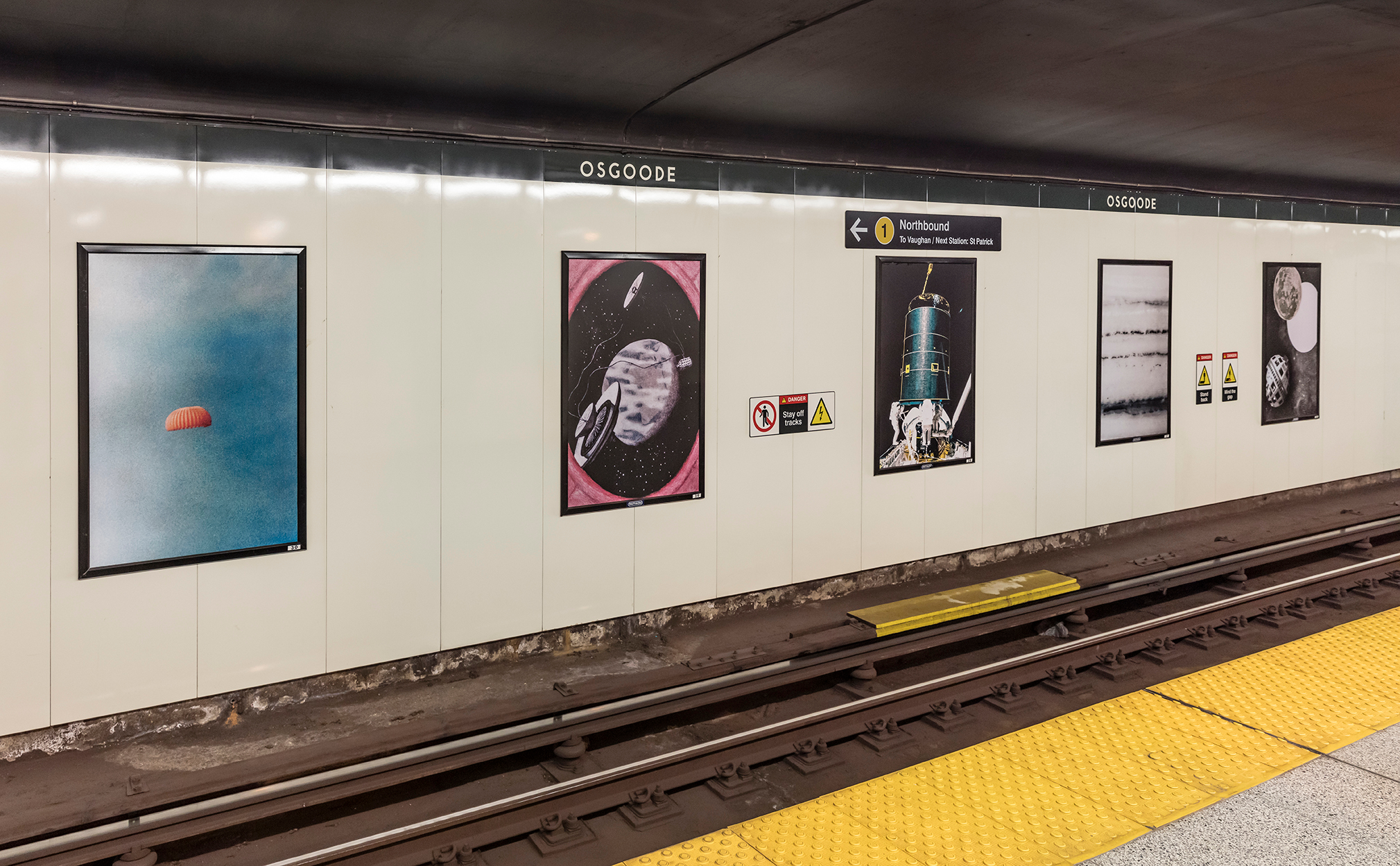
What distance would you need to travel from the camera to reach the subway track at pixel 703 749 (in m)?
4.07

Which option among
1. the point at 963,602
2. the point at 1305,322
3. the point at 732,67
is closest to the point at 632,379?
the point at 732,67

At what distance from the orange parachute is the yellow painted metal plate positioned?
4073 mm

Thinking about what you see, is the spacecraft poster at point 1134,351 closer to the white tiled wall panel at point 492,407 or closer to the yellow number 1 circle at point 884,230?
the yellow number 1 circle at point 884,230

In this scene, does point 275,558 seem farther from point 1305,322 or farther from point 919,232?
point 1305,322

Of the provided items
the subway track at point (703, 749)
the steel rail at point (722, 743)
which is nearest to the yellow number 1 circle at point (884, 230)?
the subway track at point (703, 749)

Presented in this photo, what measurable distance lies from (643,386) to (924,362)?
8.06ft

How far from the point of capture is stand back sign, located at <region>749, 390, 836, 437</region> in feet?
22.1

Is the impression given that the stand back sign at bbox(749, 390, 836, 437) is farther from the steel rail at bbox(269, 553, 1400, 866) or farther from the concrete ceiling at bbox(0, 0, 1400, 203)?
the steel rail at bbox(269, 553, 1400, 866)

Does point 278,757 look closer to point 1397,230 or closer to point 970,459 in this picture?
point 970,459

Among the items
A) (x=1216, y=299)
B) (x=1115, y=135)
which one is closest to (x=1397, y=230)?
(x=1216, y=299)

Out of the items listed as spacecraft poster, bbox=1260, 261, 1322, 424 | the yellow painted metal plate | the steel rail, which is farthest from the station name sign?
spacecraft poster, bbox=1260, 261, 1322, 424

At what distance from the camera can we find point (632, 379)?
20.2 ft

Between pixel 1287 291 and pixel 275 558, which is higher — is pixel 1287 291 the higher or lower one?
the higher one

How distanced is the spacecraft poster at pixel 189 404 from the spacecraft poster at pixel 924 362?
13.4 ft
